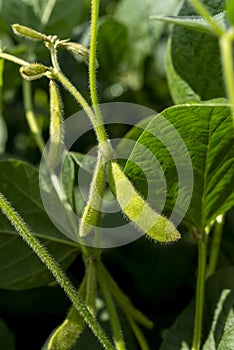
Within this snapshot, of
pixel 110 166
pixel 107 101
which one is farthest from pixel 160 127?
pixel 107 101

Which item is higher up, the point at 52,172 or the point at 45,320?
the point at 52,172

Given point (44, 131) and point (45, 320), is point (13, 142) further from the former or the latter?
point (45, 320)

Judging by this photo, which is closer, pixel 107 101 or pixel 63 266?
pixel 63 266

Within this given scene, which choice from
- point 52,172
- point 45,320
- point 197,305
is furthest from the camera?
point 45,320

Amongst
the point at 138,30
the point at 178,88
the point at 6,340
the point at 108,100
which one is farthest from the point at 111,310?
the point at 138,30

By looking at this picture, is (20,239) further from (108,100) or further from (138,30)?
(138,30)

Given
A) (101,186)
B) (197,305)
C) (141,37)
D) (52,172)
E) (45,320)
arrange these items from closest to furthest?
(101,186) < (197,305) < (52,172) < (45,320) < (141,37)

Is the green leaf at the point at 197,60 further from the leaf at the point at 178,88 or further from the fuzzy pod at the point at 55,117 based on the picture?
the fuzzy pod at the point at 55,117

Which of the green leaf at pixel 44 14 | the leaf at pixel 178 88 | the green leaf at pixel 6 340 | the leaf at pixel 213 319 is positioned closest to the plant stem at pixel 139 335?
the leaf at pixel 213 319
